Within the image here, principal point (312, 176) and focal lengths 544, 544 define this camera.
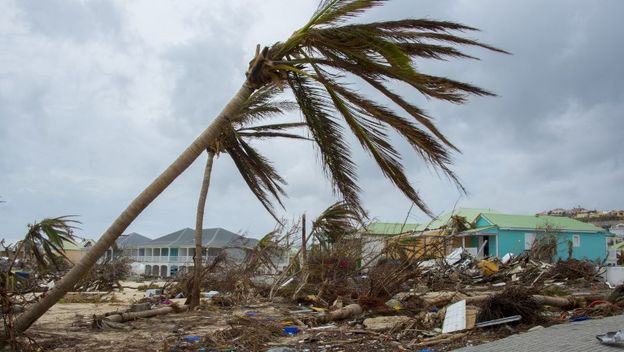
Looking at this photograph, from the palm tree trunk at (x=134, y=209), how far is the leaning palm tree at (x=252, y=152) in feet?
10.3

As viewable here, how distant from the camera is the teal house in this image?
31.4m

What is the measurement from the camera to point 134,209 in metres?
6.12

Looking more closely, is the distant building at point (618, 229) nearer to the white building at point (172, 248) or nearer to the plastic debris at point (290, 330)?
the white building at point (172, 248)

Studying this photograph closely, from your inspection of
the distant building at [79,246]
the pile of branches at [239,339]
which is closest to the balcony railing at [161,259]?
the distant building at [79,246]

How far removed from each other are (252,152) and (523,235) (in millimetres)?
26219

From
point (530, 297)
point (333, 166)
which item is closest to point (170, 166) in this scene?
point (333, 166)

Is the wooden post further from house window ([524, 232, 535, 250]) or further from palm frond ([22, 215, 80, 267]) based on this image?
house window ([524, 232, 535, 250])

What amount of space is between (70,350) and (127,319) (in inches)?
114

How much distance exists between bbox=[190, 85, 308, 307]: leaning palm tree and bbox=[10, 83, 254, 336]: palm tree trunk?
10.3ft

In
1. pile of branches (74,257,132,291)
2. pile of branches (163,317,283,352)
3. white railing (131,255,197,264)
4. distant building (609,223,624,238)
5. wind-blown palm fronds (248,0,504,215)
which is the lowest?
white railing (131,255,197,264)

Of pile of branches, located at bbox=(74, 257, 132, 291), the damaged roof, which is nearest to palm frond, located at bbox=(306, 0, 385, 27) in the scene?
pile of branches, located at bbox=(74, 257, 132, 291)

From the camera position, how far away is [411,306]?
10.6 meters

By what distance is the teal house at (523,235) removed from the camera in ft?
103

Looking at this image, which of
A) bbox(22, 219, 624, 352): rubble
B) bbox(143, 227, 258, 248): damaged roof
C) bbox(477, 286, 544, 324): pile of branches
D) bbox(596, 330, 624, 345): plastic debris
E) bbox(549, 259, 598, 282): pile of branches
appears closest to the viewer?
bbox(596, 330, 624, 345): plastic debris
